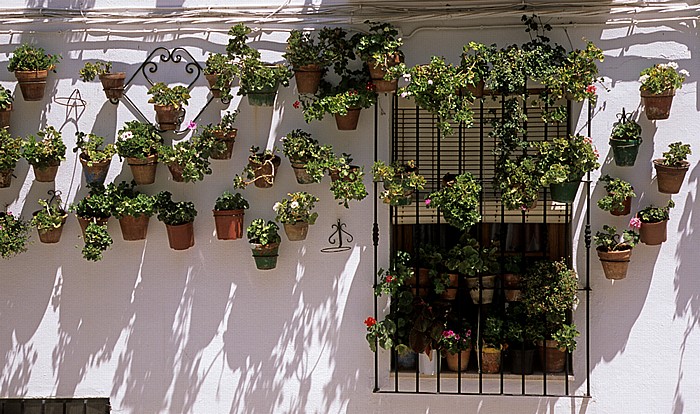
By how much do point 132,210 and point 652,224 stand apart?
3089 mm

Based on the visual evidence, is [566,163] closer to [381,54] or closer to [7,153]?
[381,54]

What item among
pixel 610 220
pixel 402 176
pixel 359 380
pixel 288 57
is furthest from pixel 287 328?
pixel 610 220

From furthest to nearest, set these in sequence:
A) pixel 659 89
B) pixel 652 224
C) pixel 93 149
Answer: pixel 93 149
pixel 652 224
pixel 659 89

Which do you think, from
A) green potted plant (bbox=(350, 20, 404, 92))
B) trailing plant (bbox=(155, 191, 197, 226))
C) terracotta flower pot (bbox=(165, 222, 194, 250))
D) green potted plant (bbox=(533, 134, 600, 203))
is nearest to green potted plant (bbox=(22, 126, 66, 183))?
trailing plant (bbox=(155, 191, 197, 226))

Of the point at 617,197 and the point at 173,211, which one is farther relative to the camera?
the point at 173,211


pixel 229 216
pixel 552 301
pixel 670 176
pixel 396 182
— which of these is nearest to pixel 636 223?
pixel 670 176

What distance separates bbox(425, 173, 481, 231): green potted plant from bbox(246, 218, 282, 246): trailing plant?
3.26ft

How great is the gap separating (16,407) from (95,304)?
2.81 feet

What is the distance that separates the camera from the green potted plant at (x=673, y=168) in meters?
5.12

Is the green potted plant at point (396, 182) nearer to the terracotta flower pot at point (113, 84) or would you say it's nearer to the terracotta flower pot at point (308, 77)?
the terracotta flower pot at point (308, 77)

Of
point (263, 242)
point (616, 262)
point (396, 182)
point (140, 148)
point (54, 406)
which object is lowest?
point (54, 406)

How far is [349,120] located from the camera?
5375 mm

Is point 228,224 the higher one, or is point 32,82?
point 32,82

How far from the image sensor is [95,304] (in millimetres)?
5711
